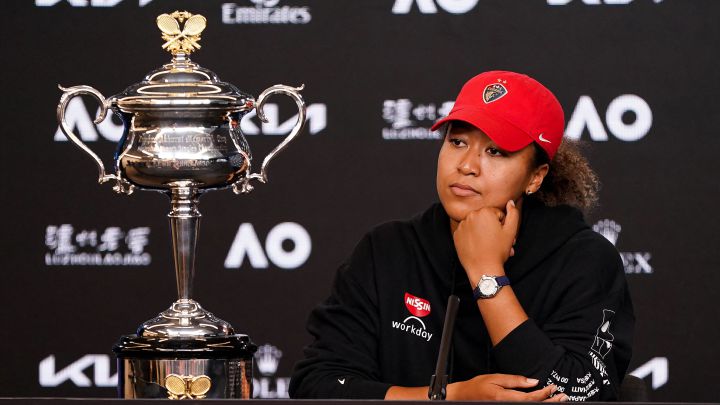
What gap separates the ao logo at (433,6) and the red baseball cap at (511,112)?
1.39 m

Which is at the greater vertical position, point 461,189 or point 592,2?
point 592,2

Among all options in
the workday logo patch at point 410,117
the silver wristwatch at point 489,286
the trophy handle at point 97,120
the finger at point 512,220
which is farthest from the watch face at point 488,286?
the workday logo patch at point 410,117

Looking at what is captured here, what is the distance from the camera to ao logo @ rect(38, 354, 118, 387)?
11.8ft

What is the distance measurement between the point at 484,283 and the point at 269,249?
1581 millimetres

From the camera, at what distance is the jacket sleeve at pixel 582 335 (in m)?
2.00

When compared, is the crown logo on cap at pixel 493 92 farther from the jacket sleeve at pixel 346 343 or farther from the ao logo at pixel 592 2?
the ao logo at pixel 592 2

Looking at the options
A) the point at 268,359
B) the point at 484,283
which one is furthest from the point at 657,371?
the point at 484,283

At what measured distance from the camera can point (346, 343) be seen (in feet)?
7.05

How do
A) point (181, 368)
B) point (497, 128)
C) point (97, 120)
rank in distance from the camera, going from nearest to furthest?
point (181, 368)
point (97, 120)
point (497, 128)

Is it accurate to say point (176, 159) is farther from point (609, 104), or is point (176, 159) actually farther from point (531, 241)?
point (609, 104)

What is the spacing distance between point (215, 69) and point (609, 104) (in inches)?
46.3

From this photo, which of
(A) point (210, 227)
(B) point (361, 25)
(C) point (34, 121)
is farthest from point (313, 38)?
(C) point (34, 121)

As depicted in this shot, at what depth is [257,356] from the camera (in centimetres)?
361

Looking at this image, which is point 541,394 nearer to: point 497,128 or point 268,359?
point 497,128
